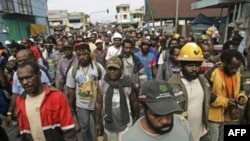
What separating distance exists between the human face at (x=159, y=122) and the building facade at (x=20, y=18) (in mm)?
19082

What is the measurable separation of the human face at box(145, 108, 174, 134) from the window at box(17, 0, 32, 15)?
2489 centimetres

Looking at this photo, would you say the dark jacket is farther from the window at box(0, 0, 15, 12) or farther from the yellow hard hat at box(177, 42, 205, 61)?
the window at box(0, 0, 15, 12)

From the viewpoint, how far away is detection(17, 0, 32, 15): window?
78.9 ft

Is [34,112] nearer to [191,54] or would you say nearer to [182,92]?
[182,92]

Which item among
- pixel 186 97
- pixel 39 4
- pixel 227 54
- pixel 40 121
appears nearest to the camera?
pixel 40 121

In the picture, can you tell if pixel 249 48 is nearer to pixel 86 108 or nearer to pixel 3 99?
pixel 86 108

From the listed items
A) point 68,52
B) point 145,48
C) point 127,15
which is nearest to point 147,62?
point 145,48

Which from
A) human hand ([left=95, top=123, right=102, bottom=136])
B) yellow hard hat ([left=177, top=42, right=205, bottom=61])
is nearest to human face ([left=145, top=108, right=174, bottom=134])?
yellow hard hat ([left=177, top=42, right=205, bottom=61])

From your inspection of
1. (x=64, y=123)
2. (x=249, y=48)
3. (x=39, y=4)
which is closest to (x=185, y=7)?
(x=39, y=4)

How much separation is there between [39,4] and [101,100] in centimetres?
3024

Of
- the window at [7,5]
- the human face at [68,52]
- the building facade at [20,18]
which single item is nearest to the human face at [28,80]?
the human face at [68,52]

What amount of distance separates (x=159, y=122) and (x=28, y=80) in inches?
60.2

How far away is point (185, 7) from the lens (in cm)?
3166

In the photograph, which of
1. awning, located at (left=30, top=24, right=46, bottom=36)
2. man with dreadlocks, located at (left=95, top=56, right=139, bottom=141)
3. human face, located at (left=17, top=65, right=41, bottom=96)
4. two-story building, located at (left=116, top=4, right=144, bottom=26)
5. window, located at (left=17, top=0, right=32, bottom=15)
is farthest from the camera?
two-story building, located at (left=116, top=4, right=144, bottom=26)
